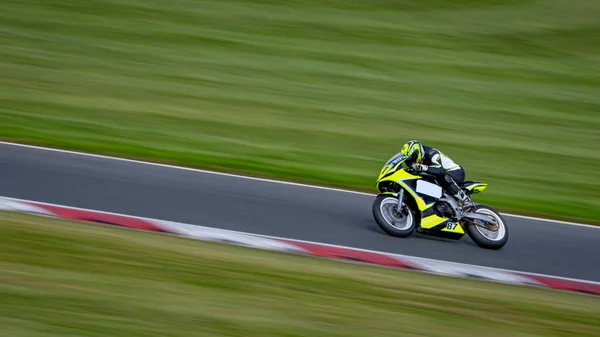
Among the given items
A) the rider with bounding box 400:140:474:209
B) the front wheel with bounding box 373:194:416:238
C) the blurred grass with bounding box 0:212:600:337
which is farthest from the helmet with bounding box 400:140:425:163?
the blurred grass with bounding box 0:212:600:337

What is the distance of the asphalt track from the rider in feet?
2.06

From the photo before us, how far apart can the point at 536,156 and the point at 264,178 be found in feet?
17.1

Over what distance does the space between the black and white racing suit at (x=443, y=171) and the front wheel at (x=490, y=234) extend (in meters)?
0.39

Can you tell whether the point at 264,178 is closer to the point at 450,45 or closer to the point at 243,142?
the point at 243,142

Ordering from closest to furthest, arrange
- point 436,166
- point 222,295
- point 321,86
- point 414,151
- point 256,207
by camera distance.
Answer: point 222,295
point 414,151
point 436,166
point 256,207
point 321,86

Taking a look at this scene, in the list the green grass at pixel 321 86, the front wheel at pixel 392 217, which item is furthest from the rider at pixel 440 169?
the green grass at pixel 321 86

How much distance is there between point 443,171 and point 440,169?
0.05 metres

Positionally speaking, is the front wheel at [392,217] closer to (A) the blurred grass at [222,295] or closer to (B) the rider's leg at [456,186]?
(B) the rider's leg at [456,186]

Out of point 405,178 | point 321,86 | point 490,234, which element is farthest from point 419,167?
point 321,86

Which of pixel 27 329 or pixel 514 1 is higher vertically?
pixel 514 1

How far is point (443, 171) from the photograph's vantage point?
10.6m

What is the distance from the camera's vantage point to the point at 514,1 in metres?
23.9

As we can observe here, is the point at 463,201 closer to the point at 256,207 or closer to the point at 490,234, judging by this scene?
the point at 490,234

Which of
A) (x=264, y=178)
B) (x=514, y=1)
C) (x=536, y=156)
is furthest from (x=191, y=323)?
(x=514, y=1)
